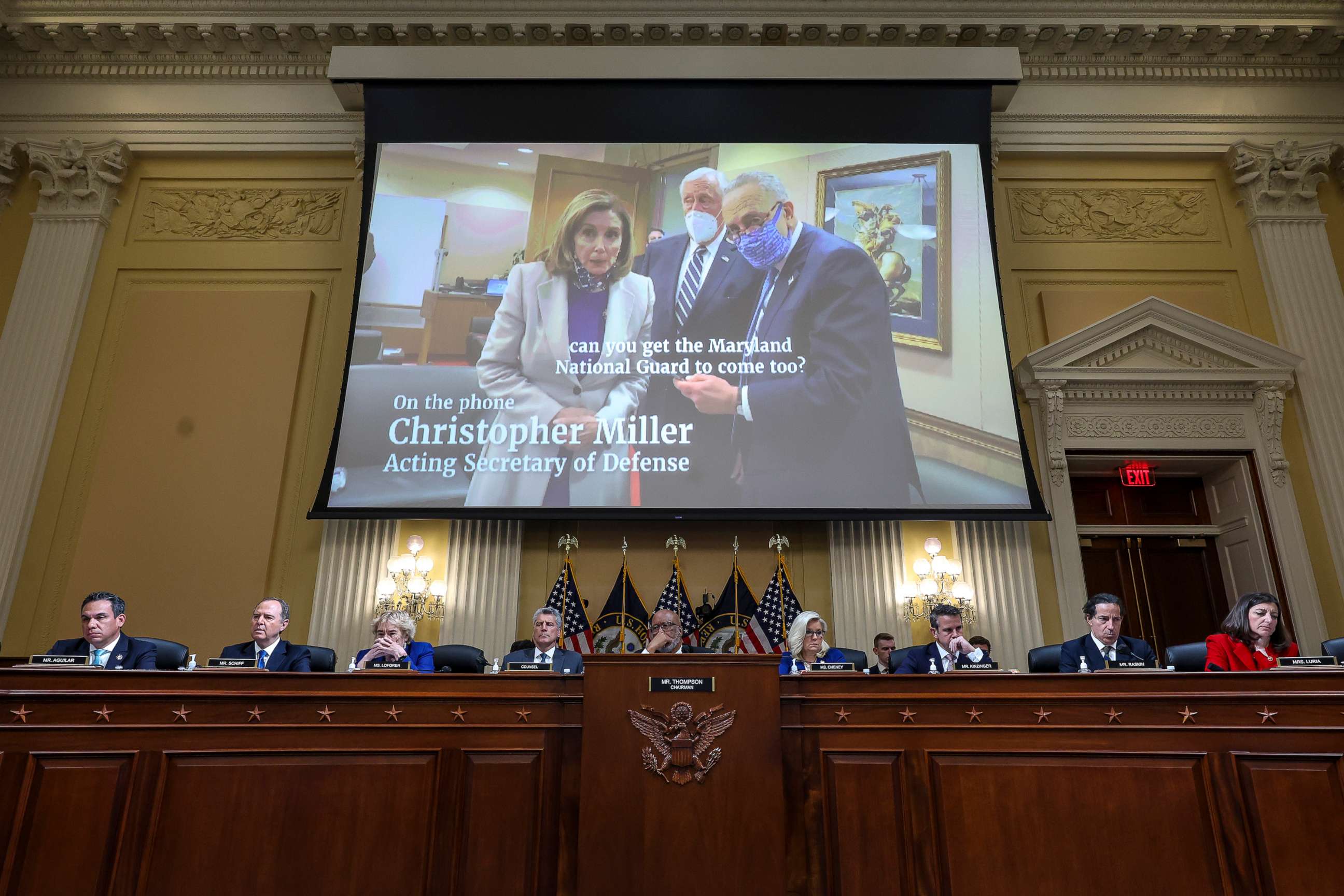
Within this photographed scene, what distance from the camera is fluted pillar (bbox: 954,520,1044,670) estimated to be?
632 cm

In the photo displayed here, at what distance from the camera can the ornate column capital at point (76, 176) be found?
7531 millimetres

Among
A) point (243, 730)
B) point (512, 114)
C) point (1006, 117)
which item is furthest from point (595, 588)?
point (1006, 117)

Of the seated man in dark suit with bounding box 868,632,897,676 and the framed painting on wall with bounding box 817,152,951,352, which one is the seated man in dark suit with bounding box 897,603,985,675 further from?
the framed painting on wall with bounding box 817,152,951,352

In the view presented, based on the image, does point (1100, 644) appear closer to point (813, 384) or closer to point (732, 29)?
point (813, 384)

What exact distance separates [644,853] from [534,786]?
45 centimetres

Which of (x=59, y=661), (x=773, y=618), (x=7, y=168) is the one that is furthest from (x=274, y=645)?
(x=7, y=168)

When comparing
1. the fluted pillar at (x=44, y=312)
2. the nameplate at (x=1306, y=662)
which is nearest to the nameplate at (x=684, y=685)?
the nameplate at (x=1306, y=662)

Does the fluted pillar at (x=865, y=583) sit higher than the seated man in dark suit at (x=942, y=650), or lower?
higher

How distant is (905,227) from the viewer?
23.0 ft

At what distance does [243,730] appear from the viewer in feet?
10.1

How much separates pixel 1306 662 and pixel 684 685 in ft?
7.63

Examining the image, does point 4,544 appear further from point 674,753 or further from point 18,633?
point 674,753

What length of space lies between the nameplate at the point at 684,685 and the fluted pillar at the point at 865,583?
3.43m

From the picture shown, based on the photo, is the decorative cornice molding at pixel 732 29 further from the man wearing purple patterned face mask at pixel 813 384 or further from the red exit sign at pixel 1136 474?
the red exit sign at pixel 1136 474
